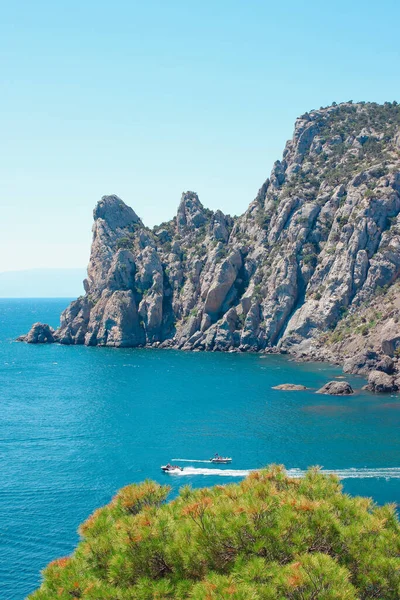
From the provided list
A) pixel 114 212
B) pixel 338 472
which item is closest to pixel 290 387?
pixel 338 472

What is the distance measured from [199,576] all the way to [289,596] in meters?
3.61

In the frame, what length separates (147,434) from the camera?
78.2 metres

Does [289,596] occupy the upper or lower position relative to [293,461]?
upper

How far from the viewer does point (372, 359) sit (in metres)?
115

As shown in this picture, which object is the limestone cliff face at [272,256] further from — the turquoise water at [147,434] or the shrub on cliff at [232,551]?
the shrub on cliff at [232,551]

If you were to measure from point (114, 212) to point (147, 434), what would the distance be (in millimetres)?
121249

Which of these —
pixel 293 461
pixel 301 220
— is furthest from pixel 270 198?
pixel 293 461

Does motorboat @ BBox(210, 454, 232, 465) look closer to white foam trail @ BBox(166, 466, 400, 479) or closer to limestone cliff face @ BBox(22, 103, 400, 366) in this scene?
white foam trail @ BBox(166, 466, 400, 479)

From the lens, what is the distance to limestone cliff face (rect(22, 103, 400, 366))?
A: 464 ft

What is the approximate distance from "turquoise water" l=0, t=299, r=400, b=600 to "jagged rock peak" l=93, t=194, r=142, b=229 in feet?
227

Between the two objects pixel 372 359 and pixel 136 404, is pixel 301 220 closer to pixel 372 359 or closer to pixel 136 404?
pixel 372 359

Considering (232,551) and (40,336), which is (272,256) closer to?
(40,336)

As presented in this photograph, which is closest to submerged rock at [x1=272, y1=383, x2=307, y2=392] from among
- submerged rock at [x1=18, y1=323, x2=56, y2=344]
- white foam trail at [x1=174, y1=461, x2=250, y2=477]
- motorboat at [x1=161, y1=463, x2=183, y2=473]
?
white foam trail at [x1=174, y1=461, x2=250, y2=477]

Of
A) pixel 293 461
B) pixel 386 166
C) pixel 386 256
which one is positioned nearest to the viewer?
pixel 293 461
